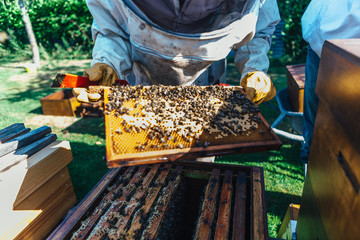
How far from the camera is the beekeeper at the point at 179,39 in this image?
193cm

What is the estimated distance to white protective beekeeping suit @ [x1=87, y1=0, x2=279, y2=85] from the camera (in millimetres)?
2057

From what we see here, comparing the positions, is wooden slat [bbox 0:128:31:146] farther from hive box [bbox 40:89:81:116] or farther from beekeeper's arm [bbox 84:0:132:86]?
hive box [bbox 40:89:81:116]

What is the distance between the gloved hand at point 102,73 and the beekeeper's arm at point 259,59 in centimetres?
135

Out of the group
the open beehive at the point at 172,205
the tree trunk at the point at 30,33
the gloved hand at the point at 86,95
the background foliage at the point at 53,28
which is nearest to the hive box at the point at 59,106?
the gloved hand at the point at 86,95

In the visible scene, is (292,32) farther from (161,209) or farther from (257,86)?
(161,209)

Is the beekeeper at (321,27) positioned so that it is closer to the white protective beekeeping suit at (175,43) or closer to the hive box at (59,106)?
the white protective beekeeping suit at (175,43)

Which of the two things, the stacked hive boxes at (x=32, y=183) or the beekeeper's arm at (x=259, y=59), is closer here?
the stacked hive boxes at (x=32, y=183)

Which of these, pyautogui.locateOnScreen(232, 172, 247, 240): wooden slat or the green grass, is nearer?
pyautogui.locateOnScreen(232, 172, 247, 240): wooden slat

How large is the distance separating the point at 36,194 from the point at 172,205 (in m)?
1.34

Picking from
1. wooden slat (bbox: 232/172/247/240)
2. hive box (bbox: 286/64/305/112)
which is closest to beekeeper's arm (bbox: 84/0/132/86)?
wooden slat (bbox: 232/172/247/240)

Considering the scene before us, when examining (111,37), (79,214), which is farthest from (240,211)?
(111,37)

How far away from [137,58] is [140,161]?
4.75 ft

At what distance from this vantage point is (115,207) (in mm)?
1519

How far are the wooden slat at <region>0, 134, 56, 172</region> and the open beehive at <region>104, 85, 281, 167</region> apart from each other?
894mm
